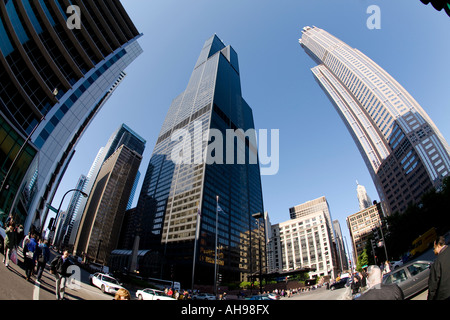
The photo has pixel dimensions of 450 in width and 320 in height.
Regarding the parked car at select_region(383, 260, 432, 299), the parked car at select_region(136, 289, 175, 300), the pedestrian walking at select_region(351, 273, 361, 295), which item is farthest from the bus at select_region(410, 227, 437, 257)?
the parked car at select_region(136, 289, 175, 300)

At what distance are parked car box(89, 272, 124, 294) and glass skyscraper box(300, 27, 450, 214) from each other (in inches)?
3749

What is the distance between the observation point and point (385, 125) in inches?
4048

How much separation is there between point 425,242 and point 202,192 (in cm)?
6289

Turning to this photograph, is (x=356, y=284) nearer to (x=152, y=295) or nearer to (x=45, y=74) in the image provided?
(x=152, y=295)

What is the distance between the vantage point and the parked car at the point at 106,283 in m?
15.3

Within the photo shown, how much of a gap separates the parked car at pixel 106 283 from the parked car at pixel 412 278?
17.9 m

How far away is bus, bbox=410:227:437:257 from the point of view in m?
26.4

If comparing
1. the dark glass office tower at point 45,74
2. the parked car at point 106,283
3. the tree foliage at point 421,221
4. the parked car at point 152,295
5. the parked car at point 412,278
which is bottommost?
the parked car at point 152,295

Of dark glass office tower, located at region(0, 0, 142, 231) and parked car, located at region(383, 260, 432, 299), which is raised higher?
dark glass office tower, located at region(0, 0, 142, 231)

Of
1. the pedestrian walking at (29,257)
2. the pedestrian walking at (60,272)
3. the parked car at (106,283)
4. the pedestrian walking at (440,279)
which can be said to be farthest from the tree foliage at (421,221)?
the pedestrian walking at (29,257)

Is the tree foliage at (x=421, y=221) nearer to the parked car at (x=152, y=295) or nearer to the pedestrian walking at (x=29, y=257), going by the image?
the parked car at (x=152, y=295)

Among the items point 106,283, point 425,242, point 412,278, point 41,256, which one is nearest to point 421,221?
point 425,242

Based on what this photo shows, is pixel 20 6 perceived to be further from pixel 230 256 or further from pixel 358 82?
pixel 358 82

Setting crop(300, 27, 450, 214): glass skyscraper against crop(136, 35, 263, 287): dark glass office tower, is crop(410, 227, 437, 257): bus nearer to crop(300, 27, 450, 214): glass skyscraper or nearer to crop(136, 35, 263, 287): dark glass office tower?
crop(136, 35, 263, 287): dark glass office tower
